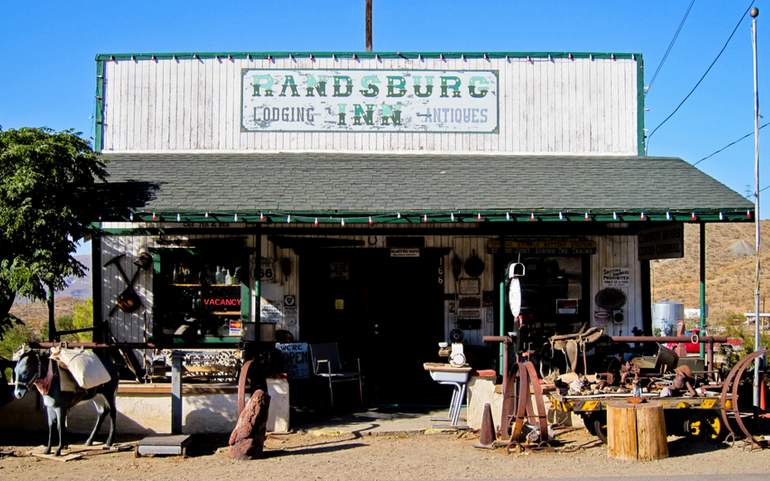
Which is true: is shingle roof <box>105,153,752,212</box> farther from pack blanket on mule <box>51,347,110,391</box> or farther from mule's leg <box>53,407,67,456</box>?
mule's leg <box>53,407,67,456</box>

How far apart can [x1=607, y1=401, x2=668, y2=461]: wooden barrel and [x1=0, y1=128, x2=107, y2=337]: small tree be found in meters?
6.47

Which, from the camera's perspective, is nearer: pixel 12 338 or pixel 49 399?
pixel 49 399

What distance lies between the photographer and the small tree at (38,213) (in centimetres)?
944

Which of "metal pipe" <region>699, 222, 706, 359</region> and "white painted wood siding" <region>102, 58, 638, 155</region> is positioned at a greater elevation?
"white painted wood siding" <region>102, 58, 638, 155</region>

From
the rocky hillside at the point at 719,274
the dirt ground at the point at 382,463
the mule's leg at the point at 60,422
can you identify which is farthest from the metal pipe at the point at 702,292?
the rocky hillside at the point at 719,274

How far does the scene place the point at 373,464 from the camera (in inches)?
331

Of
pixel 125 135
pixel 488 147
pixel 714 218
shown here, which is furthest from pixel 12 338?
pixel 714 218

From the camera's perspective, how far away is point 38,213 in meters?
9.59

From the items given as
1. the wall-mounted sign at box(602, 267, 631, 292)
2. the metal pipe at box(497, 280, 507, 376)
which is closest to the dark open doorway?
the metal pipe at box(497, 280, 507, 376)

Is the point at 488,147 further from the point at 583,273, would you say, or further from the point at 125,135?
the point at 125,135

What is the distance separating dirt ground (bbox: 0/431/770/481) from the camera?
26.0 ft

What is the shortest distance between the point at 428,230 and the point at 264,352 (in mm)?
3561

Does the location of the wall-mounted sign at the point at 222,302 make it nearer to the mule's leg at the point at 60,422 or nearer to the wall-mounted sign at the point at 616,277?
the mule's leg at the point at 60,422

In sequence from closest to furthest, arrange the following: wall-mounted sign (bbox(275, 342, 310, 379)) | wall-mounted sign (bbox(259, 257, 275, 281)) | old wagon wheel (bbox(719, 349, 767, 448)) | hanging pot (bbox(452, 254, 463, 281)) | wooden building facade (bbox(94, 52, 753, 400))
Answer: old wagon wheel (bbox(719, 349, 767, 448)) < wooden building facade (bbox(94, 52, 753, 400)) < wall-mounted sign (bbox(275, 342, 310, 379)) < wall-mounted sign (bbox(259, 257, 275, 281)) < hanging pot (bbox(452, 254, 463, 281))
